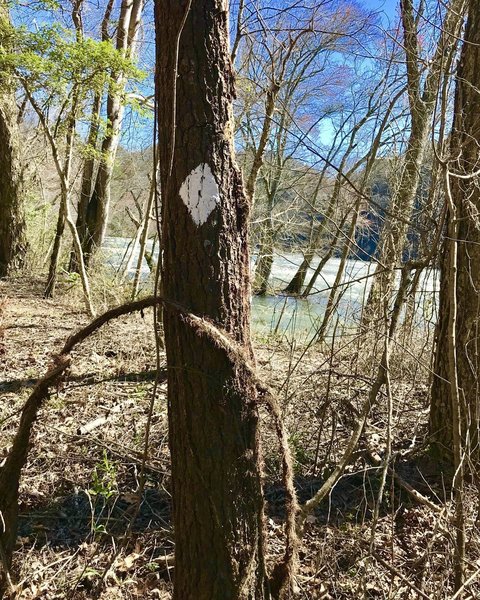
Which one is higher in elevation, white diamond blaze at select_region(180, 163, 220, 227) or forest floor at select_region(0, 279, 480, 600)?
white diamond blaze at select_region(180, 163, 220, 227)

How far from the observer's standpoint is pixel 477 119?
299 centimetres

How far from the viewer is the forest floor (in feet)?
7.69

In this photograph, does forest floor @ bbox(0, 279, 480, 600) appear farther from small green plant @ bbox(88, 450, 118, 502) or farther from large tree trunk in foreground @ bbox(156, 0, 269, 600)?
large tree trunk in foreground @ bbox(156, 0, 269, 600)

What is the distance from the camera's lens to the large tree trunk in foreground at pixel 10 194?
891 centimetres

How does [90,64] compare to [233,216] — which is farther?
[90,64]

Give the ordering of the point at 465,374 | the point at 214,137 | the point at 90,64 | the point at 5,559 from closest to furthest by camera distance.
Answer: the point at 214,137, the point at 5,559, the point at 465,374, the point at 90,64

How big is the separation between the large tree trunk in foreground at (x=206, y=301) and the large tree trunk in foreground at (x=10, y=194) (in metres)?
8.17

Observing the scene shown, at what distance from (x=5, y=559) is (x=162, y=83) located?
180 cm

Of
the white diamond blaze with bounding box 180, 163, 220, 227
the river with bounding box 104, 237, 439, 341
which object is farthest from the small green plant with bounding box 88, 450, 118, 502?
the white diamond blaze with bounding box 180, 163, 220, 227

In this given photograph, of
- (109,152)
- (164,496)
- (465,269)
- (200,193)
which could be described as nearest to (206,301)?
(200,193)

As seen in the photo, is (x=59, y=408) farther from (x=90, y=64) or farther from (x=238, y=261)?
(x=90, y=64)

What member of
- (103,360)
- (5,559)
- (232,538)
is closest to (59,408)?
(103,360)

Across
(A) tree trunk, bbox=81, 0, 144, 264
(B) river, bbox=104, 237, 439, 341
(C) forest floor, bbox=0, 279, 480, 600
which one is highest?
(A) tree trunk, bbox=81, 0, 144, 264

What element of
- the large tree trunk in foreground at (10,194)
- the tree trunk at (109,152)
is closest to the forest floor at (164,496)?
the large tree trunk in foreground at (10,194)
